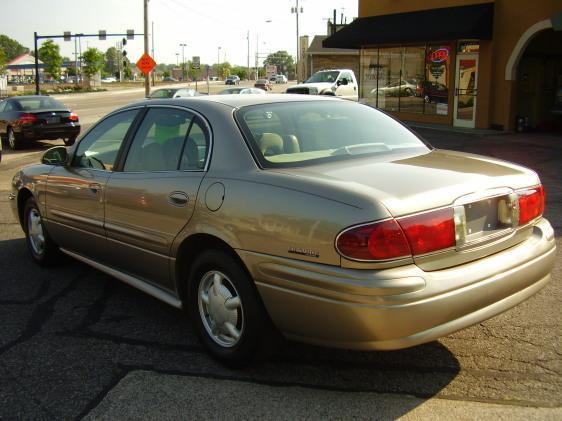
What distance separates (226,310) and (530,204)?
1.91 metres

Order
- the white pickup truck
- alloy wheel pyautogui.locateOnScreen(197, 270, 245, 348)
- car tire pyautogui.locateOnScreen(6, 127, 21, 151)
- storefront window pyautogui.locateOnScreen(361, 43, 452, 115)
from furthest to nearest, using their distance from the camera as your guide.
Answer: the white pickup truck, storefront window pyautogui.locateOnScreen(361, 43, 452, 115), car tire pyautogui.locateOnScreen(6, 127, 21, 151), alloy wheel pyautogui.locateOnScreen(197, 270, 245, 348)

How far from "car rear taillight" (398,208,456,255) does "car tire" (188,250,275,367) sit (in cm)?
92

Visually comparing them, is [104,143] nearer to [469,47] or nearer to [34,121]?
[34,121]

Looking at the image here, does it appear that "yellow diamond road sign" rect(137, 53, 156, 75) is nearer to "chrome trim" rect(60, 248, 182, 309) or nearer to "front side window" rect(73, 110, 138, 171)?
"front side window" rect(73, 110, 138, 171)

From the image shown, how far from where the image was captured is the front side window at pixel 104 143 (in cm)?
473

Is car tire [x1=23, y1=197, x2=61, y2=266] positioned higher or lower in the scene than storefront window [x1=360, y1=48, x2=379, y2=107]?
lower

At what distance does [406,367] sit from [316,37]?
231 ft

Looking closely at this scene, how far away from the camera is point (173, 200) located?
12.6 feet

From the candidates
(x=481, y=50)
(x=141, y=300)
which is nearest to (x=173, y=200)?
(x=141, y=300)

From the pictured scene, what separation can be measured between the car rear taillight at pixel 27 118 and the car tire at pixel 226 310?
579 inches

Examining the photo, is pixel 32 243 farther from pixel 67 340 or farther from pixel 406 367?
pixel 406 367

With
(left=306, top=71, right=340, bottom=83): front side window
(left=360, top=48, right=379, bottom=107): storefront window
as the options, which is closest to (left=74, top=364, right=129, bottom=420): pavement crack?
(left=360, top=48, right=379, bottom=107): storefront window

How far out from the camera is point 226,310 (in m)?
3.57

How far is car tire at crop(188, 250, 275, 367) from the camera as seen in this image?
338 centimetres
